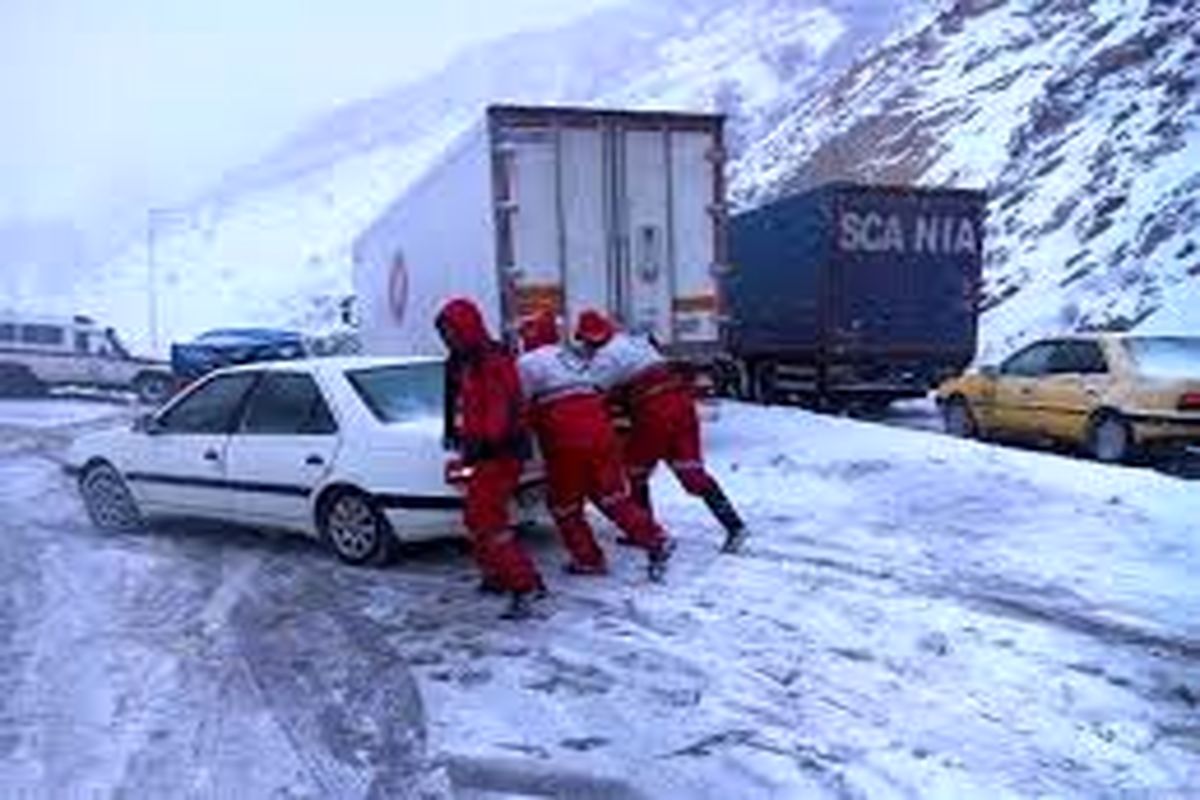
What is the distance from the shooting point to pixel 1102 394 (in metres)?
17.2

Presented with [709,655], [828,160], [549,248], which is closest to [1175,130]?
[828,160]

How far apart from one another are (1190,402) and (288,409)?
8.74m

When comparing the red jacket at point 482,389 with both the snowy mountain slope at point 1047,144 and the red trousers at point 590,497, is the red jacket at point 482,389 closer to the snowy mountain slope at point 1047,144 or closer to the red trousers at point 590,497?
the red trousers at point 590,497

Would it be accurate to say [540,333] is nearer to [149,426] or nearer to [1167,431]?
[149,426]

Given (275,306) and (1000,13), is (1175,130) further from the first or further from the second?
(275,306)

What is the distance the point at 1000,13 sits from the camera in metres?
48.1

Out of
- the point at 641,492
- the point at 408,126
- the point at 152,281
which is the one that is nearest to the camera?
A: the point at 641,492

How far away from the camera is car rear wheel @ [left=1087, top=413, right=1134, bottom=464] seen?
17.0 m

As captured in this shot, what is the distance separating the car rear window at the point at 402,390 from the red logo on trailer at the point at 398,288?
8.43 m

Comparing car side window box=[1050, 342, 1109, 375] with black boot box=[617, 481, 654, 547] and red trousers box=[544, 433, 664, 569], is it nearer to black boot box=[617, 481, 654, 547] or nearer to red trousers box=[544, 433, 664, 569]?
black boot box=[617, 481, 654, 547]

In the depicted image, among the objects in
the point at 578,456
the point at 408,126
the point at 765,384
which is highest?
the point at 408,126

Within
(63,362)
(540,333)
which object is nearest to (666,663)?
(540,333)

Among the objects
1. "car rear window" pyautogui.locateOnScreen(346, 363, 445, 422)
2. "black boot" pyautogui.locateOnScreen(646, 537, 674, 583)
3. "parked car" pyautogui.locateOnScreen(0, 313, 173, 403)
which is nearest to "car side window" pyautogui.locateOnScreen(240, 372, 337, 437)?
"car rear window" pyautogui.locateOnScreen(346, 363, 445, 422)

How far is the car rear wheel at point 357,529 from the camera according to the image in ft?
36.1
